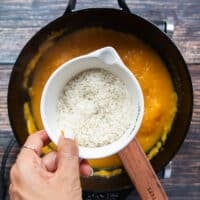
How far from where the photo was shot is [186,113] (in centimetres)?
88

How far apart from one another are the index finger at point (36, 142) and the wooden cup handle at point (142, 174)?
15 centimetres

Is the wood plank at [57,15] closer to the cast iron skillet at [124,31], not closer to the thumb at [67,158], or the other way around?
the cast iron skillet at [124,31]

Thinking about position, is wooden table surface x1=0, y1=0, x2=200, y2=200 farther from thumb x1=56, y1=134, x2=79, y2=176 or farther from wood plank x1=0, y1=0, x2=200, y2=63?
thumb x1=56, y1=134, x2=79, y2=176

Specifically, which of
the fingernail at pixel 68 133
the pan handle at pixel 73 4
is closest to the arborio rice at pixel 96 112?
the fingernail at pixel 68 133

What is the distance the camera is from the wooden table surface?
0.92m

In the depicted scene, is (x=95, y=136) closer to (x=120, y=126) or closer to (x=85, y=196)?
(x=120, y=126)

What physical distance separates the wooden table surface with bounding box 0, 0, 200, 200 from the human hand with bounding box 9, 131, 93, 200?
21cm

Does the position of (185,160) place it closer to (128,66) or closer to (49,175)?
(128,66)

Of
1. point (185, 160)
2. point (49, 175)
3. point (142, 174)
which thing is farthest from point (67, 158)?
point (185, 160)

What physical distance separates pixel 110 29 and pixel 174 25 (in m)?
0.12

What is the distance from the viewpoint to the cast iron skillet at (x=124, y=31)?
2.83ft

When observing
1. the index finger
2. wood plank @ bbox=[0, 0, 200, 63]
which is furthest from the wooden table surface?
the index finger

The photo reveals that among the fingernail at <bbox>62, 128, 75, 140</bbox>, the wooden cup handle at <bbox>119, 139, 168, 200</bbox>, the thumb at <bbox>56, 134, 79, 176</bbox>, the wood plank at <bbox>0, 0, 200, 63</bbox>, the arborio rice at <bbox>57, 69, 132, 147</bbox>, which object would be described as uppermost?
the wood plank at <bbox>0, 0, 200, 63</bbox>

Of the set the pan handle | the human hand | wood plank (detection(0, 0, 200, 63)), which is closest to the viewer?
the human hand
